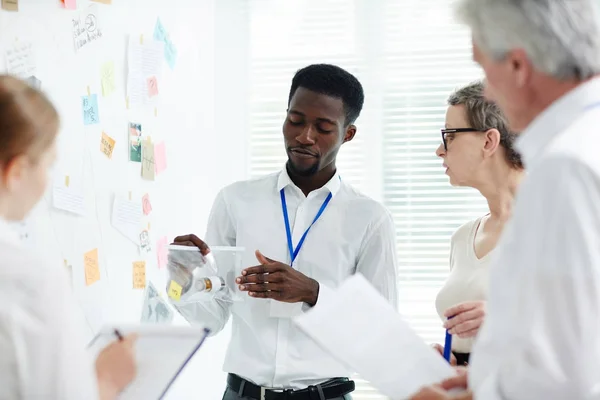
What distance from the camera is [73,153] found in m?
2.30

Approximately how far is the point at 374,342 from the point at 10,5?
1341 mm

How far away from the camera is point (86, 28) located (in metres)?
2.41

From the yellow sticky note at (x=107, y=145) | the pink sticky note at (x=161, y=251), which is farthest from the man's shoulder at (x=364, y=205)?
the pink sticky note at (x=161, y=251)

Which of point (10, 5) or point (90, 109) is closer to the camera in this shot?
point (10, 5)

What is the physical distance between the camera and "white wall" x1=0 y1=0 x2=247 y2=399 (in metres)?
2.19

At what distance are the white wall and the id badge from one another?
624mm

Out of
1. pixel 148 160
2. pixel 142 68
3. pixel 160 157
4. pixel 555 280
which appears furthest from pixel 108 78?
pixel 555 280

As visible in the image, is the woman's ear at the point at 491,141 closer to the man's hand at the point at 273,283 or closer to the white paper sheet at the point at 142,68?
the man's hand at the point at 273,283

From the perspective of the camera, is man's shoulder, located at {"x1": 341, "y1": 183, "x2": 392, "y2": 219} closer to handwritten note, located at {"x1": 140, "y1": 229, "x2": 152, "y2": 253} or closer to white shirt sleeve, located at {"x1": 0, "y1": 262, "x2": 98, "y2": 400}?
handwritten note, located at {"x1": 140, "y1": 229, "x2": 152, "y2": 253}

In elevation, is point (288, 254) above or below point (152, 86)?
below

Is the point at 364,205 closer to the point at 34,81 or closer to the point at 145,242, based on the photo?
the point at 145,242

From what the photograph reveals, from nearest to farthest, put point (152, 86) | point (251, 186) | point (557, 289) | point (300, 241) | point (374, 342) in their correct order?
point (557, 289)
point (374, 342)
point (300, 241)
point (251, 186)
point (152, 86)

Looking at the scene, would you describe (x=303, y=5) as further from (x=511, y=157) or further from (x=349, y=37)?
(x=511, y=157)

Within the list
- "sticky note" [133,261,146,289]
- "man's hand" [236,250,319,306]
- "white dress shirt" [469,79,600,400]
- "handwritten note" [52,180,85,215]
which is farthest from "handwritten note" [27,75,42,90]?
"white dress shirt" [469,79,600,400]
